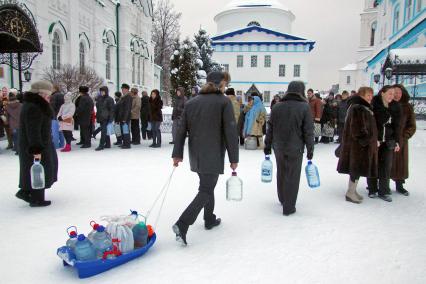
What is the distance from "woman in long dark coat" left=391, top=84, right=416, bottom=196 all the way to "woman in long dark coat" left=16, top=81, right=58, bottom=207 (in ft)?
16.7

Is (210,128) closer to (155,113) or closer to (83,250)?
(83,250)

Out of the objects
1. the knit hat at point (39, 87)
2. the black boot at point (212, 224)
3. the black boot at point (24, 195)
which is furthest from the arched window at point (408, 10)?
the black boot at point (24, 195)

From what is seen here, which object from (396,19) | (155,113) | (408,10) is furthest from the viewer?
(396,19)

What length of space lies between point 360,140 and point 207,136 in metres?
2.58

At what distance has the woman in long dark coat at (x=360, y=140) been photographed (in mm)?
5043

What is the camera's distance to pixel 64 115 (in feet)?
31.3

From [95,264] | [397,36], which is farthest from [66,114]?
[397,36]

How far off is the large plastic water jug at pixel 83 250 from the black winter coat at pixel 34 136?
1.90 m

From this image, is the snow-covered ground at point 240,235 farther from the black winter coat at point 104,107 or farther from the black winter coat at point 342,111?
the black winter coat at point 342,111

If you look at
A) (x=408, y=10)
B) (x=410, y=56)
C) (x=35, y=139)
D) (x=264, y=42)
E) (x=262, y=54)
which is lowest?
(x=35, y=139)

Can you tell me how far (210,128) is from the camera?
3.70 m

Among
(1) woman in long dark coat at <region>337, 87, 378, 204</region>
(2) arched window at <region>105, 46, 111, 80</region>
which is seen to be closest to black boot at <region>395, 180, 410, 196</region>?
(1) woman in long dark coat at <region>337, 87, 378, 204</region>

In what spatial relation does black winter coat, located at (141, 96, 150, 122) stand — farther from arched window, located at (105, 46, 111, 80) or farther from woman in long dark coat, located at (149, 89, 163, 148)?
arched window, located at (105, 46, 111, 80)

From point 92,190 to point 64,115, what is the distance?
14.5 ft
